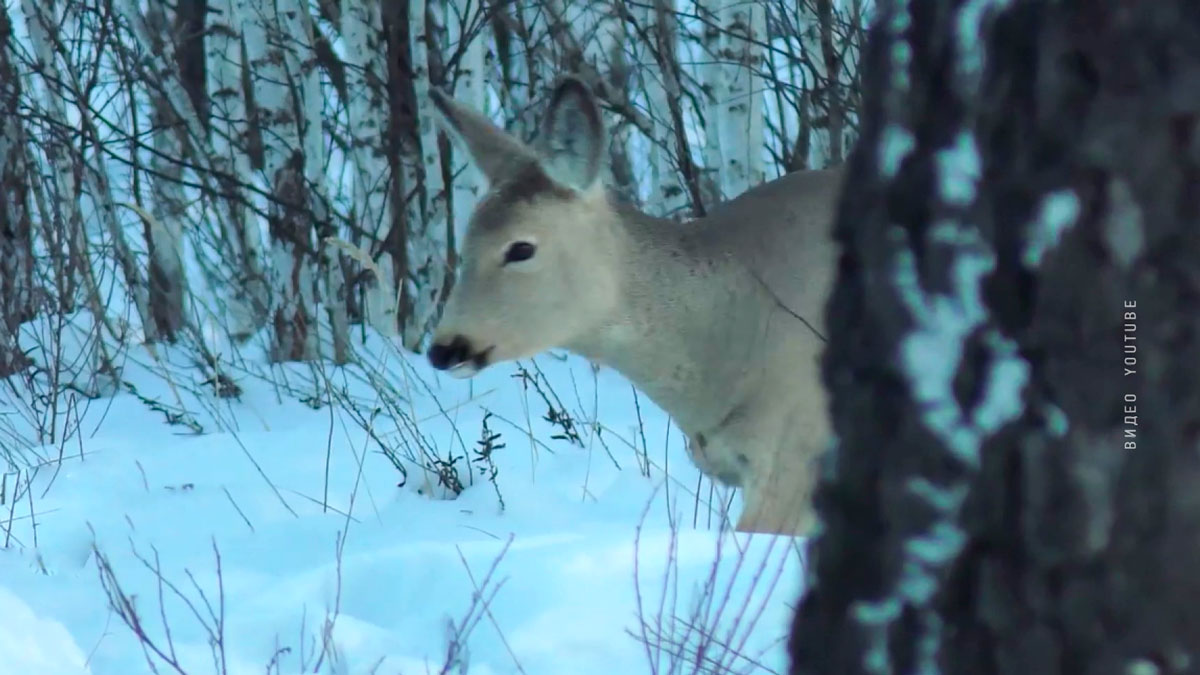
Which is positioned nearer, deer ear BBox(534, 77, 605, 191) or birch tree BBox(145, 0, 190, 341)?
deer ear BBox(534, 77, 605, 191)

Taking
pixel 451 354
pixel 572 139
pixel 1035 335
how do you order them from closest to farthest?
pixel 1035 335, pixel 451 354, pixel 572 139

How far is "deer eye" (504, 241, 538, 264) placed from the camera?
15.9ft

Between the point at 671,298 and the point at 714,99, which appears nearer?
the point at 671,298

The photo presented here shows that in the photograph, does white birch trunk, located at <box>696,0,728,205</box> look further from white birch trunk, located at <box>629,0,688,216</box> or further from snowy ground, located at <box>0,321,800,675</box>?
snowy ground, located at <box>0,321,800,675</box>

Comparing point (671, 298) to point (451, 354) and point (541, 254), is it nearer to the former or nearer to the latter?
point (541, 254)

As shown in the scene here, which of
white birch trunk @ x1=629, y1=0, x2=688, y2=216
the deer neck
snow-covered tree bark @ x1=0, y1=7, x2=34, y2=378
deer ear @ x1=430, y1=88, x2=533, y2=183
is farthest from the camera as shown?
snow-covered tree bark @ x1=0, y1=7, x2=34, y2=378

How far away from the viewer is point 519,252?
4.86 m

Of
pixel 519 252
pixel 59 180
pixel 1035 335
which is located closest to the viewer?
pixel 1035 335

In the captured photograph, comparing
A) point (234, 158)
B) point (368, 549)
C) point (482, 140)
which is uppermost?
point (234, 158)

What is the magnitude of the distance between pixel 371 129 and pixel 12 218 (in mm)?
2059

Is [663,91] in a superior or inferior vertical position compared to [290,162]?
superior

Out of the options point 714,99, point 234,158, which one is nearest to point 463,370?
point 714,99

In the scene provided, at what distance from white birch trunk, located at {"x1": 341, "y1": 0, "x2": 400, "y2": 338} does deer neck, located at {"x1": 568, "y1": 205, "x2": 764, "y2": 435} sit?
11.9 ft

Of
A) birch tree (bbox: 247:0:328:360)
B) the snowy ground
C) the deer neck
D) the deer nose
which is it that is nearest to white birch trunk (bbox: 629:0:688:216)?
the snowy ground
